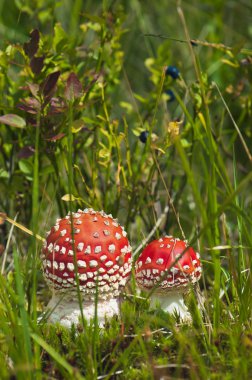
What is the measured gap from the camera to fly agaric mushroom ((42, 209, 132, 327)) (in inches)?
89.4

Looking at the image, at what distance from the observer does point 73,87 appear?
2.54 m

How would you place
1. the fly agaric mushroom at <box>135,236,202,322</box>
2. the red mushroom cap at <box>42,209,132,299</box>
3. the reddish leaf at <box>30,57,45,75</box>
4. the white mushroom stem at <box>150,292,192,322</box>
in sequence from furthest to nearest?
1. the reddish leaf at <box>30,57,45,75</box>
2. the white mushroom stem at <box>150,292,192,322</box>
3. the fly agaric mushroom at <box>135,236,202,322</box>
4. the red mushroom cap at <box>42,209,132,299</box>

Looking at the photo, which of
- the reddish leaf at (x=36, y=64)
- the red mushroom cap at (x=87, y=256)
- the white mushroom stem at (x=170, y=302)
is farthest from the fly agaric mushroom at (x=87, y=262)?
the reddish leaf at (x=36, y=64)

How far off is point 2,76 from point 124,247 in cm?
109

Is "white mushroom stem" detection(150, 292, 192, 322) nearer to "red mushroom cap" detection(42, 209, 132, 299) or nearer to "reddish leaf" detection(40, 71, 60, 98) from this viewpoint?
"red mushroom cap" detection(42, 209, 132, 299)

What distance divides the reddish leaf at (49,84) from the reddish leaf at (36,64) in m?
0.14

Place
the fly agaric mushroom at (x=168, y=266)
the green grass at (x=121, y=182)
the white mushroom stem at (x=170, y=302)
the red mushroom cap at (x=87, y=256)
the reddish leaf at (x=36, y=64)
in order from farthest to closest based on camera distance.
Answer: the reddish leaf at (x=36, y=64) < the white mushroom stem at (x=170, y=302) < the fly agaric mushroom at (x=168, y=266) < the red mushroom cap at (x=87, y=256) < the green grass at (x=121, y=182)

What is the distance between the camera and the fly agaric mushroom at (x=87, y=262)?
2270 mm

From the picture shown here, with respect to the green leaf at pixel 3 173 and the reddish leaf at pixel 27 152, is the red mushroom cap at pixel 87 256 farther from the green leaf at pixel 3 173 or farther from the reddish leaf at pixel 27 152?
the green leaf at pixel 3 173

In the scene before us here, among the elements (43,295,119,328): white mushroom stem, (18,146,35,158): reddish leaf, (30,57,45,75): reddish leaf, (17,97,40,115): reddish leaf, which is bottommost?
(43,295,119,328): white mushroom stem

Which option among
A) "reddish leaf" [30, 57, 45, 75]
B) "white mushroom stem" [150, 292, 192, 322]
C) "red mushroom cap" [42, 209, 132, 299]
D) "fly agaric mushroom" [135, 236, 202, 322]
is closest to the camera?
"red mushroom cap" [42, 209, 132, 299]

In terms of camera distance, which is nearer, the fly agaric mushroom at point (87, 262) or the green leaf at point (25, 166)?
the fly agaric mushroom at point (87, 262)

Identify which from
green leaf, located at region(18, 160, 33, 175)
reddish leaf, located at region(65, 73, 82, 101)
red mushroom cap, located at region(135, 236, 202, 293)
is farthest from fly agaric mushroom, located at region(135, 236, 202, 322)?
green leaf, located at region(18, 160, 33, 175)

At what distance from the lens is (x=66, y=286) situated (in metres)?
2.28
